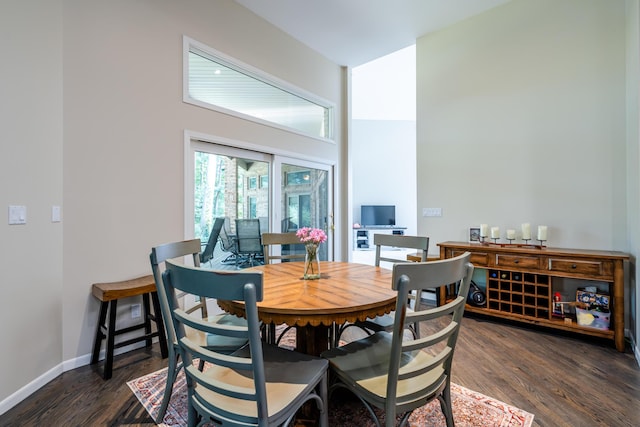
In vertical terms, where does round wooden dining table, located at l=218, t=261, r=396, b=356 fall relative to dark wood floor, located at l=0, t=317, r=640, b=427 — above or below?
above

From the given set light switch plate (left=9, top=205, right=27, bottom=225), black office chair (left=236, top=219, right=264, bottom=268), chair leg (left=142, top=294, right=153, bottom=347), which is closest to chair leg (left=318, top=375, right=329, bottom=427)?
chair leg (left=142, top=294, right=153, bottom=347)

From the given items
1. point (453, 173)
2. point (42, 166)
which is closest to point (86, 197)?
point (42, 166)

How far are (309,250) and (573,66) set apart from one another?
3.34 meters

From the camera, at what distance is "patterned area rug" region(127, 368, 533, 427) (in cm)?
162

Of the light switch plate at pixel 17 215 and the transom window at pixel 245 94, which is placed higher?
the transom window at pixel 245 94

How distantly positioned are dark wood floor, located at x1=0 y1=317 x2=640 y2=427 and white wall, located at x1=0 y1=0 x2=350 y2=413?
25 cm

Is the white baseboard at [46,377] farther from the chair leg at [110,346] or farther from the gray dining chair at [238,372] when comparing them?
the gray dining chair at [238,372]

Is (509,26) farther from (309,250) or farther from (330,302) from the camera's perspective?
(330,302)

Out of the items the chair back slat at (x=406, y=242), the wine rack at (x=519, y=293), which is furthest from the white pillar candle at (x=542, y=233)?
the chair back slat at (x=406, y=242)

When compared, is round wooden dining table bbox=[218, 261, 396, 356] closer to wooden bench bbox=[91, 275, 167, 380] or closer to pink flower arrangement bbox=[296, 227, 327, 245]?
pink flower arrangement bbox=[296, 227, 327, 245]

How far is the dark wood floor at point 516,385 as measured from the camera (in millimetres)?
1666

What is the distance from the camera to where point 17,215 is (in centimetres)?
182

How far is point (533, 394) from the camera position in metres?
1.88

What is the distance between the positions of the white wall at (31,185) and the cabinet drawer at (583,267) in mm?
4050
